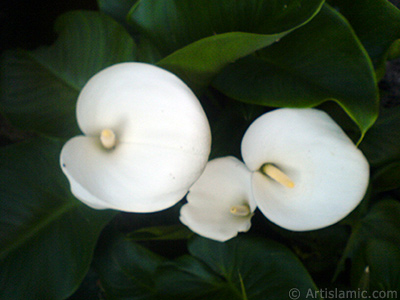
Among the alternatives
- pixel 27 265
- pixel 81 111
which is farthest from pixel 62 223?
pixel 81 111

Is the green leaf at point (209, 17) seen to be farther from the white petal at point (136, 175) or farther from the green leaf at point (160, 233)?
the green leaf at point (160, 233)

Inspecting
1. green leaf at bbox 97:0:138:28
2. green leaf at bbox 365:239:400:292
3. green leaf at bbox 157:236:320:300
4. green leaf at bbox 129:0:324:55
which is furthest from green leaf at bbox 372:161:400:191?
green leaf at bbox 97:0:138:28

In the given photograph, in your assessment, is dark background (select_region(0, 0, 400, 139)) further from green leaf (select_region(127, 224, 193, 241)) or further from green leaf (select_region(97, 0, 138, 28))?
green leaf (select_region(127, 224, 193, 241))

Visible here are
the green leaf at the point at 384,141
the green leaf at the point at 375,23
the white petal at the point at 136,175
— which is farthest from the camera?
the green leaf at the point at 384,141

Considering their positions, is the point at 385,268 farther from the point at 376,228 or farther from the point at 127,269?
the point at 127,269

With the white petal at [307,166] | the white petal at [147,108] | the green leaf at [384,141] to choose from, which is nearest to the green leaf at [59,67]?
the white petal at [147,108]

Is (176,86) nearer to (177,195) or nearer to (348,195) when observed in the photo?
(177,195)
